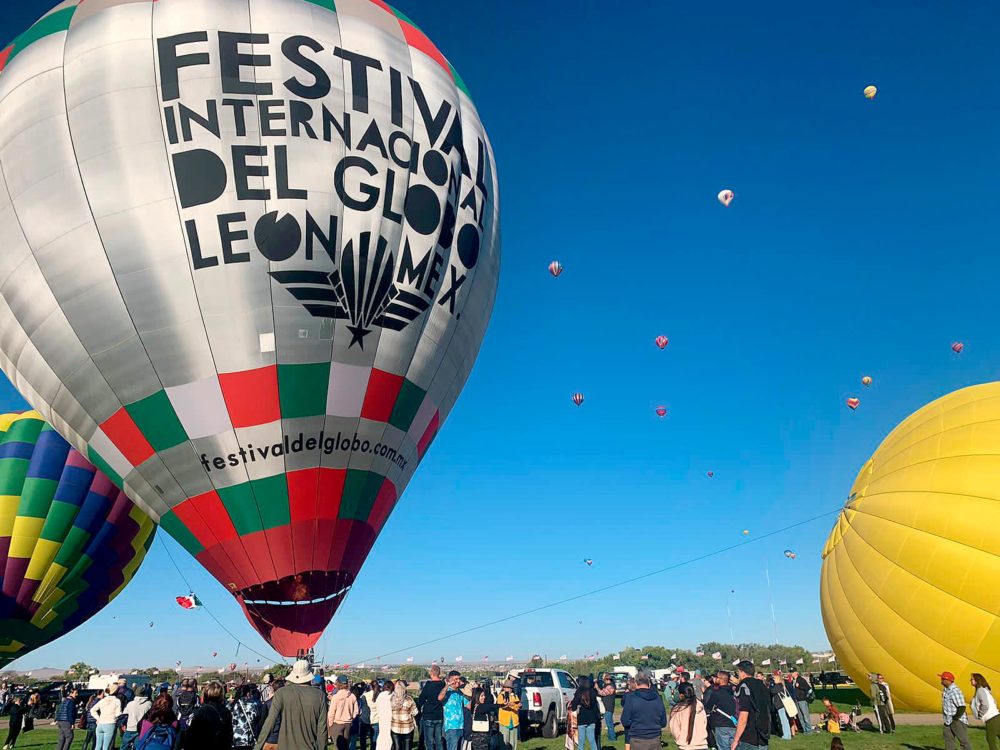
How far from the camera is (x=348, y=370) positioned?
1106 cm

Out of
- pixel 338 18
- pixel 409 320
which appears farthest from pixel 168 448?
pixel 338 18

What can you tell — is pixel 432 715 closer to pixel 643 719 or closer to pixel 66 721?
pixel 643 719

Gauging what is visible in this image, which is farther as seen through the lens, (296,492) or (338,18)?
(338,18)

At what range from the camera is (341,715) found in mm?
10211

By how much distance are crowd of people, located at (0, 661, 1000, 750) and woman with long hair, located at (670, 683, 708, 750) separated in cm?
1

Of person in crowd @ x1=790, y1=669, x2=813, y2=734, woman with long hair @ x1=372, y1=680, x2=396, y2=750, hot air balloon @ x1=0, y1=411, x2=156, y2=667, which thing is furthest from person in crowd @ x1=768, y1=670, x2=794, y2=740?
hot air balloon @ x1=0, y1=411, x2=156, y2=667

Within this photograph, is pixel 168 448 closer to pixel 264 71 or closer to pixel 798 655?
pixel 264 71

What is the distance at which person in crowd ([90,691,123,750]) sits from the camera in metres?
9.68

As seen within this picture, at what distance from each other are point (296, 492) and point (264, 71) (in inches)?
256

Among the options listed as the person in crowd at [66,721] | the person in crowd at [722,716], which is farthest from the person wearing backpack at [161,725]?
the person in crowd at [66,721]

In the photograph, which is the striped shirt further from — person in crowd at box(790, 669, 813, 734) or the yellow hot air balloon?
person in crowd at box(790, 669, 813, 734)

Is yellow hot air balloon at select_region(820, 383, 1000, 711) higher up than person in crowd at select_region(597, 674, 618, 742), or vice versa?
yellow hot air balloon at select_region(820, 383, 1000, 711)

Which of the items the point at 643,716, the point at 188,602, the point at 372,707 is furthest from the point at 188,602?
the point at 643,716

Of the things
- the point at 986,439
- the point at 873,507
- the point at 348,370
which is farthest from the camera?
the point at 873,507
